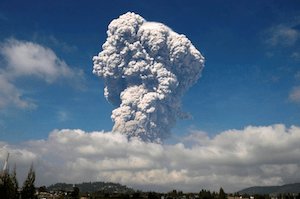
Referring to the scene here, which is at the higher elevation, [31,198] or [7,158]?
[7,158]

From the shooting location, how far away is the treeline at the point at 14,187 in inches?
2209

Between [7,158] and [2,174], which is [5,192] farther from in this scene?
[7,158]

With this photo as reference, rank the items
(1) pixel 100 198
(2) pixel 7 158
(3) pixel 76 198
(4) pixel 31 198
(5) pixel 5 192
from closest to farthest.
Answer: (5) pixel 5 192 → (4) pixel 31 198 → (2) pixel 7 158 → (3) pixel 76 198 → (1) pixel 100 198

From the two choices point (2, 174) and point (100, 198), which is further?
point (100, 198)

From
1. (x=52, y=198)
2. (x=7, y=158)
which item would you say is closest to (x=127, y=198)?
(x=52, y=198)

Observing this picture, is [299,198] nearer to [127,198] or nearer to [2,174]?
[127,198]

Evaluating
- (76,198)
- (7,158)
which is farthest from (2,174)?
(76,198)

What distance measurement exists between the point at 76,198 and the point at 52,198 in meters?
15.4

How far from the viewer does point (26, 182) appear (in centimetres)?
6188

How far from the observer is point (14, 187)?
58375 mm

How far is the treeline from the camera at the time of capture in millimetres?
56106

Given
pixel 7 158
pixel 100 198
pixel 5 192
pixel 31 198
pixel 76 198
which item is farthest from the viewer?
pixel 100 198

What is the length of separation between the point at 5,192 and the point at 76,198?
132m

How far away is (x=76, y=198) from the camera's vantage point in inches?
7219
